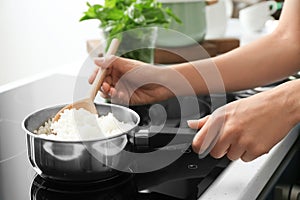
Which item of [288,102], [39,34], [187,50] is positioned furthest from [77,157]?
[39,34]

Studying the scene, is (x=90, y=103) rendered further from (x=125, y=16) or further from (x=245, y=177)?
(x=125, y=16)

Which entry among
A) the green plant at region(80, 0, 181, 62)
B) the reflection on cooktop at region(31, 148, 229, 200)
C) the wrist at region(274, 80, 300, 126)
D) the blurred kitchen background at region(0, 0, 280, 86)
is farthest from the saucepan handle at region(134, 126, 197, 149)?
the blurred kitchen background at region(0, 0, 280, 86)

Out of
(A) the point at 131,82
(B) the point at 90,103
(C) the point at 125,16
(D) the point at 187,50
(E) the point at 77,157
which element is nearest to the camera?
(E) the point at 77,157

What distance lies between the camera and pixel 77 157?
66cm

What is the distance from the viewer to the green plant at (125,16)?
3.76 ft

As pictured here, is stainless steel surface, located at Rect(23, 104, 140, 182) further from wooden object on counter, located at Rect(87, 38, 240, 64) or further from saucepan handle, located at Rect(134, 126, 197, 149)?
wooden object on counter, located at Rect(87, 38, 240, 64)

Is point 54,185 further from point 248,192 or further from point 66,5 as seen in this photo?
point 66,5

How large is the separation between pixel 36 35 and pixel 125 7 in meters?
0.78

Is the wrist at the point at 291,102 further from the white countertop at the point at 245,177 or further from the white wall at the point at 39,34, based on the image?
the white wall at the point at 39,34

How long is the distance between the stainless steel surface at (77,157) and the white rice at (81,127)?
0.09ft

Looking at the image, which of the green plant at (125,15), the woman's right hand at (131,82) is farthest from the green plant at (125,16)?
the woman's right hand at (131,82)

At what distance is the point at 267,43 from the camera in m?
1.04

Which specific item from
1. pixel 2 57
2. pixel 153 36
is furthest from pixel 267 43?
pixel 2 57

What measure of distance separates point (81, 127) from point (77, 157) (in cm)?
6
